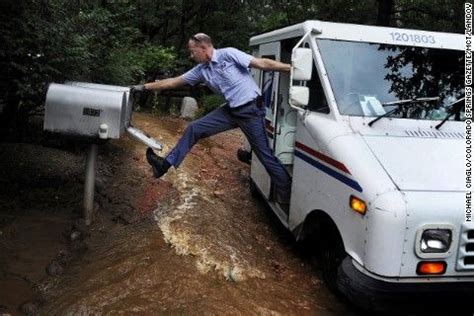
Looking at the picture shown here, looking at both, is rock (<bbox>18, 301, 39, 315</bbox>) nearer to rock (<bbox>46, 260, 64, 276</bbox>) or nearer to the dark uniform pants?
rock (<bbox>46, 260, 64, 276</bbox>)

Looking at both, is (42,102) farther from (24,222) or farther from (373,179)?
(373,179)

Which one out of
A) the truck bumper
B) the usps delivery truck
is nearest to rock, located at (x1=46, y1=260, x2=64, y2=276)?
the usps delivery truck

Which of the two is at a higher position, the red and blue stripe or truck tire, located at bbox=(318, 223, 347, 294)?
the red and blue stripe

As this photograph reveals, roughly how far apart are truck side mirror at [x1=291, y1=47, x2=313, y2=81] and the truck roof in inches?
18.2

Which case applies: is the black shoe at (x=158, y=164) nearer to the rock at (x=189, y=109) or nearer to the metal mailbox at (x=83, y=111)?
the metal mailbox at (x=83, y=111)

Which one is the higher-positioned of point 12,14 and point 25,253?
point 12,14

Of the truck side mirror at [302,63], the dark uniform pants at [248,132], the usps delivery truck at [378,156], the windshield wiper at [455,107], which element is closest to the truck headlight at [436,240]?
the usps delivery truck at [378,156]

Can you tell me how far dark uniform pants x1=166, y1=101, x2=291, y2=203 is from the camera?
5.55 metres

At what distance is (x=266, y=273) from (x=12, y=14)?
3.54 m

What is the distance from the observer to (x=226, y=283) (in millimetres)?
4656

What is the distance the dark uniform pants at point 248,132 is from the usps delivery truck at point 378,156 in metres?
0.34

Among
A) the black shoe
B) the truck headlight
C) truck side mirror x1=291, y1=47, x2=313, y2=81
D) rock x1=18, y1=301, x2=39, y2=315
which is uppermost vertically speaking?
truck side mirror x1=291, y1=47, x2=313, y2=81

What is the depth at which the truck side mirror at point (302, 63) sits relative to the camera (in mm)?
4645

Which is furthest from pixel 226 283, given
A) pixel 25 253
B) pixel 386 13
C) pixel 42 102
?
pixel 386 13
